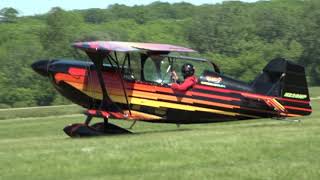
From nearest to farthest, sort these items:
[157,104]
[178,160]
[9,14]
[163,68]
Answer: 1. [178,160]
2. [157,104]
3. [163,68]
4. [9,14]

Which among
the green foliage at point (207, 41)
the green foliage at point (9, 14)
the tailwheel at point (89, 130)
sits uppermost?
the tailwheel at point (89, 130)

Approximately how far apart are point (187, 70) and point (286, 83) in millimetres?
2705

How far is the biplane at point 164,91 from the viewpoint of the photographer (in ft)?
58.7

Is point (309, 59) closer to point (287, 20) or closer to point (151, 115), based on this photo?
point (287, 20)

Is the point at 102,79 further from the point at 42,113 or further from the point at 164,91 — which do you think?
the point at 42,113

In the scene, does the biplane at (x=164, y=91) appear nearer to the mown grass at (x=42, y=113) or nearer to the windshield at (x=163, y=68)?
the windshield at (x=163, y=68)

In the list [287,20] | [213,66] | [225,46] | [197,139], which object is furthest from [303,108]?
[287,20]

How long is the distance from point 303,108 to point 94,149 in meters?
7.67

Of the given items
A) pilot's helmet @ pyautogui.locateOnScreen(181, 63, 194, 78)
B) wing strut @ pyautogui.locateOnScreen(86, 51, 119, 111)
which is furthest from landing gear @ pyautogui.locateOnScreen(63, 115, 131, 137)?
pilot's helmet @ pyautogui.locateOnScreen(181, 63, 194, 78)

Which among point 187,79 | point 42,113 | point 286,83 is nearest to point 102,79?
point 187,79

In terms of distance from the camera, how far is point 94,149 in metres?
12.4

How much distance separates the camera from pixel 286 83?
17859 millimetres

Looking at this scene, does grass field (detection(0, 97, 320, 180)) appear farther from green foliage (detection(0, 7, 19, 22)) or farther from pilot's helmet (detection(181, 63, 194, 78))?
green foliage (detection(0, 7, 19, 22))

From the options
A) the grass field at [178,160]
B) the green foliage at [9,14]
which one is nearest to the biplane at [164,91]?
the grass field at [178,160]
